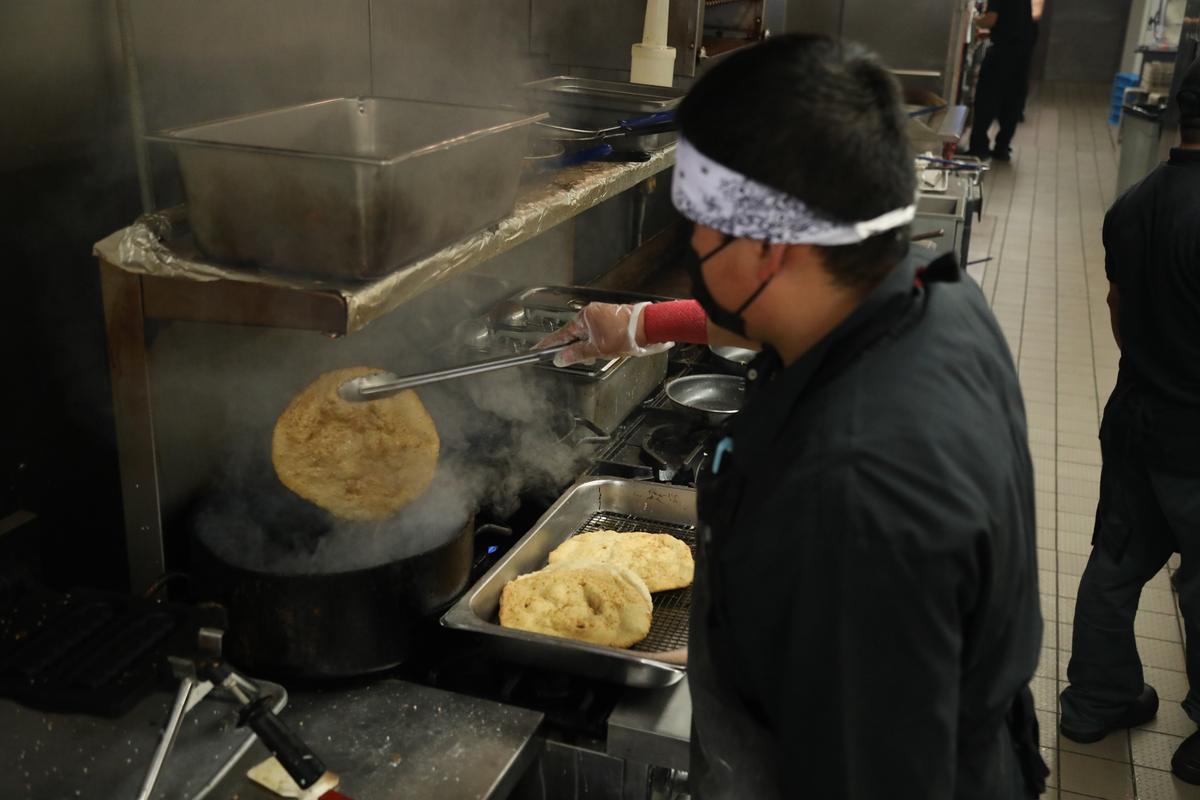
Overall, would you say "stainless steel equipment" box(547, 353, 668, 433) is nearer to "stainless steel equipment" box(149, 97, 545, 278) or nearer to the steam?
the steam

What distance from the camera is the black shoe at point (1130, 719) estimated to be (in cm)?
325

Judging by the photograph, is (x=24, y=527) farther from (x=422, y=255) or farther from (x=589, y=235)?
(x=589, y=235)

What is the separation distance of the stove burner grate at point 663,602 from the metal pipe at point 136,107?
1.16m

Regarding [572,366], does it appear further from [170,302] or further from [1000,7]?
[1000,7]

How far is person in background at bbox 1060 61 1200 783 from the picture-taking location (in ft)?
9.24

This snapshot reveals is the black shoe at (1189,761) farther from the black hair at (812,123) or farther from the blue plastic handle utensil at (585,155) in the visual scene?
the black hair at (812,123)

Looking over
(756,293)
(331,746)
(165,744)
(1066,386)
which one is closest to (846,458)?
(756,293)

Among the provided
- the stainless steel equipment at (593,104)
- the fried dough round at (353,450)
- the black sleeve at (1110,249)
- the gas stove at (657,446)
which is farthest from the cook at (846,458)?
the black sleeve at (1110,249)

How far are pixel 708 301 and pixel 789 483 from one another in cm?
30

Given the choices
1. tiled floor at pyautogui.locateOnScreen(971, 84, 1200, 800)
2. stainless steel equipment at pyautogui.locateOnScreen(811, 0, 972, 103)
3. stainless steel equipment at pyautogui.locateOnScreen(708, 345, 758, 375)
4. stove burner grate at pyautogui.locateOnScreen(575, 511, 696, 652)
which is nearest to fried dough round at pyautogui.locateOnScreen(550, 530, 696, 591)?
stove burner grate at pyautogui.locateOnScreen(575, 511, 696, 652)

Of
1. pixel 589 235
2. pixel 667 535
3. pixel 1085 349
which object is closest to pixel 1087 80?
pixel 1085 349

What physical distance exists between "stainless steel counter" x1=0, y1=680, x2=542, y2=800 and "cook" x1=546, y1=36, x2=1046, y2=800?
580mm

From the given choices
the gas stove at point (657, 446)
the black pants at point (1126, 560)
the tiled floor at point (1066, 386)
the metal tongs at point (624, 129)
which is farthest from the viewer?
the tiled floor at point (1066, 386)

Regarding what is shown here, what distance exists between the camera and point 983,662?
4.00 ft
